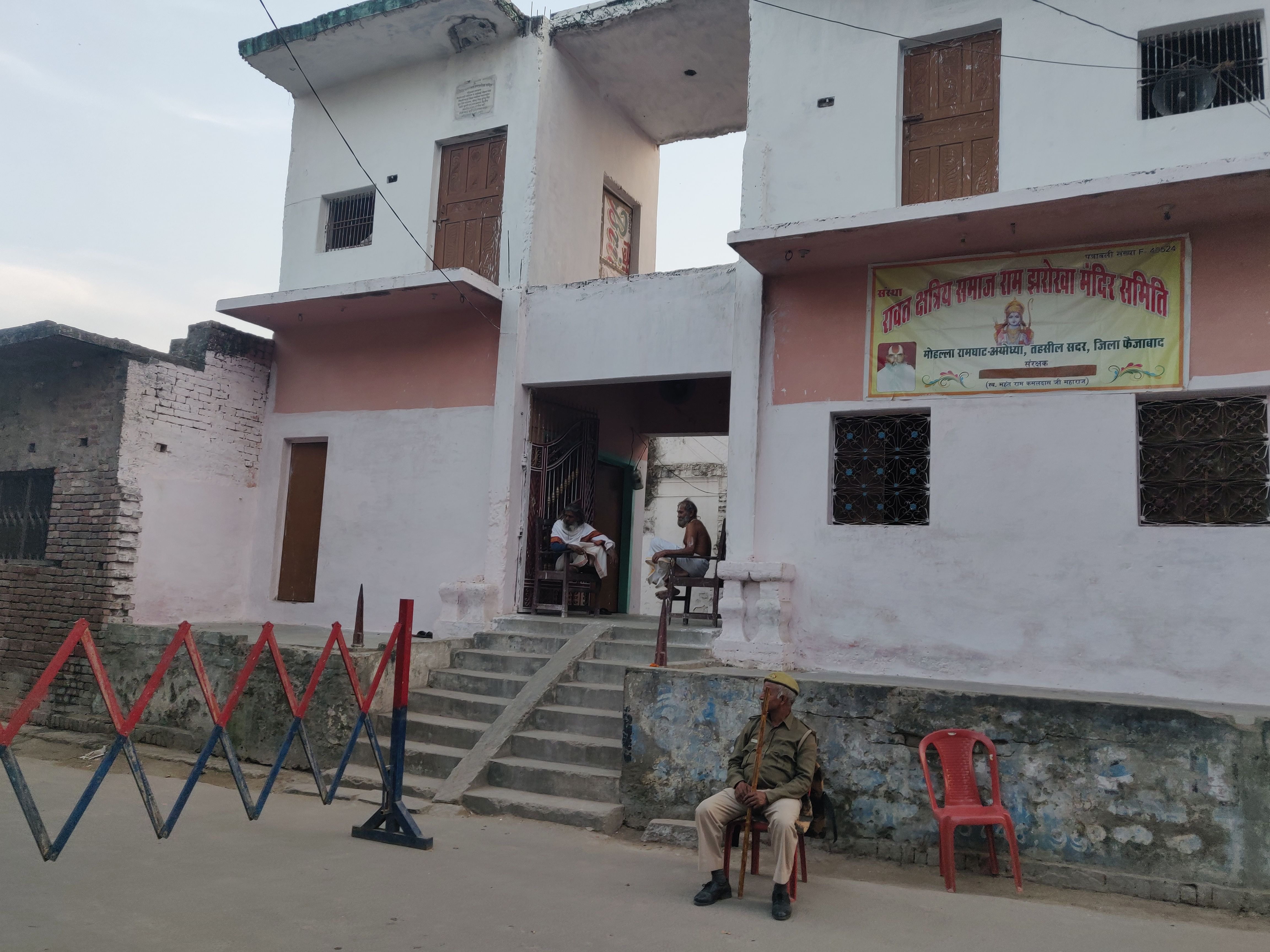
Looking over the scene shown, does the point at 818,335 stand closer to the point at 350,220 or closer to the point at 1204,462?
the point at 1204,462

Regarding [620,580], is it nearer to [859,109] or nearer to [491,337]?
[491,337]

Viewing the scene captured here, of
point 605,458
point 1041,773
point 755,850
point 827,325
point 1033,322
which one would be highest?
point 827,325

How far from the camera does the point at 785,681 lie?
562cm

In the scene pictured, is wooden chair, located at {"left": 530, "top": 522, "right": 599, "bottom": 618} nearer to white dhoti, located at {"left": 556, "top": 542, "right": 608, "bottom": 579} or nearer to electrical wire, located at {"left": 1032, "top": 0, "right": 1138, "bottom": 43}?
white dhoti, located at {"left": 556, "top": 542, "right": 608, "bottom": 579}

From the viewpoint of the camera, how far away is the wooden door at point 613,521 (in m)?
12.2

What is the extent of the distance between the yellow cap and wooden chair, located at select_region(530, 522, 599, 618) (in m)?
4.43

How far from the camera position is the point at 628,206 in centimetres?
1251

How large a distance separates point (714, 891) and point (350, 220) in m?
9.07

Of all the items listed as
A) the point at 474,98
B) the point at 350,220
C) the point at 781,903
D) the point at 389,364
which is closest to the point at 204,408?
the point at 389,364

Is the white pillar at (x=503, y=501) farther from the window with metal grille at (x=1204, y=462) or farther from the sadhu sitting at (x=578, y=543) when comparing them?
the window with metal grille at (x=1204, y=462)

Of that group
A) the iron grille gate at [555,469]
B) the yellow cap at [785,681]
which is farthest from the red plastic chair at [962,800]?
the iron grille gate at [555,469]

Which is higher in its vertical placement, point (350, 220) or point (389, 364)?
point (350, 220)

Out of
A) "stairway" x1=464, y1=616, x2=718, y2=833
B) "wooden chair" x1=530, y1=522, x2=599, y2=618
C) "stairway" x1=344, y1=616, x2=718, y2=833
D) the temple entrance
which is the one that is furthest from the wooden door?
"stairway" x1=464, y1=616, x2=718, y2=833

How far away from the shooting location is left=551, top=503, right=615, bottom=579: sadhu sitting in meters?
10.2
